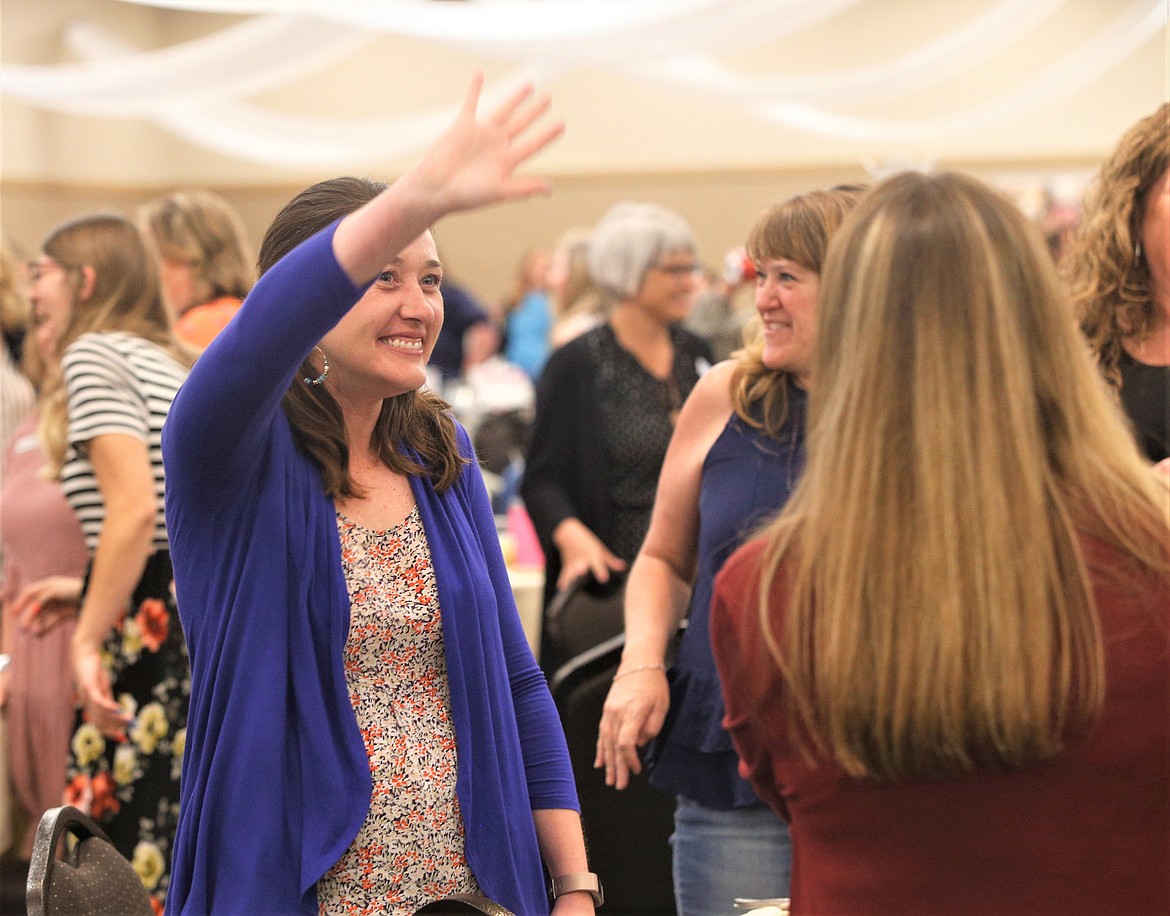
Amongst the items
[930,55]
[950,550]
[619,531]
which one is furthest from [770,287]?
[930,55]

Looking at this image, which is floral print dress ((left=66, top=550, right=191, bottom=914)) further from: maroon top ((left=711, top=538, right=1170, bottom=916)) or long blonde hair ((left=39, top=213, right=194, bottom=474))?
maroon top ((left=711, top=538, right=1170, bottom=916))

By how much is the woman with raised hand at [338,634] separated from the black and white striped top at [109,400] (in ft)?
4.17

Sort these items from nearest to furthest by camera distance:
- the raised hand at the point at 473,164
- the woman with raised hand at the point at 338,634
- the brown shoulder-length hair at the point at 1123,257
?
the raised hand at the point at 473,164 < the woman with raised hand at the point at 338,634 < the brown shoulder-length hair at the point at 1123,257

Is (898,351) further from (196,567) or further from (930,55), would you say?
(930,55)

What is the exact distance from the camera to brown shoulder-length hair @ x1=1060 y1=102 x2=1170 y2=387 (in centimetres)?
213

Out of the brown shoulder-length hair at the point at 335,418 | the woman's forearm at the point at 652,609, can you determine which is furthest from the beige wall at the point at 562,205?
the brown shoulder-length hair at the point at 335,418

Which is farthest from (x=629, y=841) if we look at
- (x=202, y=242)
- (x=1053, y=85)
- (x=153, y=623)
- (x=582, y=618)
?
(x=1053, y=85)

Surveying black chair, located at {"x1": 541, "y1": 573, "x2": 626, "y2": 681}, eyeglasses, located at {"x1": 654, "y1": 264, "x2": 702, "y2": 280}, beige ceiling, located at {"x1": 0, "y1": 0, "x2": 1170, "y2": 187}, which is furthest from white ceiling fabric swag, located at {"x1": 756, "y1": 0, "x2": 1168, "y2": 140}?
black chair, located at {"x1": 541, "y1": 573, "x2": 626, "y2": 681}

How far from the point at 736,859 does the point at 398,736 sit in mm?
668

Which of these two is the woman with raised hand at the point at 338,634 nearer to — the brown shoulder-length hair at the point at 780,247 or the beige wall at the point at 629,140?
the brown shoulder-length hair at the point at 780,247

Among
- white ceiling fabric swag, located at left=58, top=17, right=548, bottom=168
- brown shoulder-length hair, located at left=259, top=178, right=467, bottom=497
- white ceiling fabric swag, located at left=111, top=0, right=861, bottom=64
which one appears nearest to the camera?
brown shoulder-length hair, located at left=259, top=178, right=467, bottom=497

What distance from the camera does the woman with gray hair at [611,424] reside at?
3.40m

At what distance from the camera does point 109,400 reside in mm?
2701

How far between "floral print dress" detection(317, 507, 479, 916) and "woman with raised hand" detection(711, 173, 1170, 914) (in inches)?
19.0
